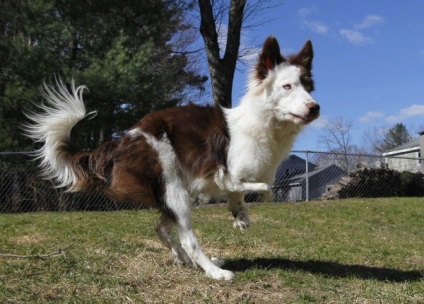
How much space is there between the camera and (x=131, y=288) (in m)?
4.20

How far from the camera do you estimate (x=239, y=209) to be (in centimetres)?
499

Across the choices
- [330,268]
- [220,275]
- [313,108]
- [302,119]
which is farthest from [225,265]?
[313,108]

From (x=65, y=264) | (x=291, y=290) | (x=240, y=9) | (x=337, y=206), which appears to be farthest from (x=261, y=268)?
(x=240, y=9)

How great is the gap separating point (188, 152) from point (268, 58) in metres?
1.25

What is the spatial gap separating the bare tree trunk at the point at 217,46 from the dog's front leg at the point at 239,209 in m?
11.2

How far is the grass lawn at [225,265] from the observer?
13.4ft

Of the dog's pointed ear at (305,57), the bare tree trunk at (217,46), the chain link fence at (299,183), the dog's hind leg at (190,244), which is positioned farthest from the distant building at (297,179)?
the dog's hind leg at (190,244)

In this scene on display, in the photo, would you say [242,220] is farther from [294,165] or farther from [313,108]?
[294,165]

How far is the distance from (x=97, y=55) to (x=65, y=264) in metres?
9.66

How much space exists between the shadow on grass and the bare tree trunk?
10664 millimetres

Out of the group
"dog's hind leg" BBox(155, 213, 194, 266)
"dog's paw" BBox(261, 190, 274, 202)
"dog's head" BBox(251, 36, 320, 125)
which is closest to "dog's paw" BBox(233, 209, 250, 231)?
"dog's paw" BBox(261, 190, 274, 202)

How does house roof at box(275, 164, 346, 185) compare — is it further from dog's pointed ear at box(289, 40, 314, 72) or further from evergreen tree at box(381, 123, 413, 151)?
evergreen tree at box(381, 123, 413, 151)

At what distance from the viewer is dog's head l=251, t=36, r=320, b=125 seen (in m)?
4.73

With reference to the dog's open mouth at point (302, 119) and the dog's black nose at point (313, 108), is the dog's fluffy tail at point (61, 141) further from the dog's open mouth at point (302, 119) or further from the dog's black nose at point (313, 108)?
the dog's black nose at point (313, 108)
